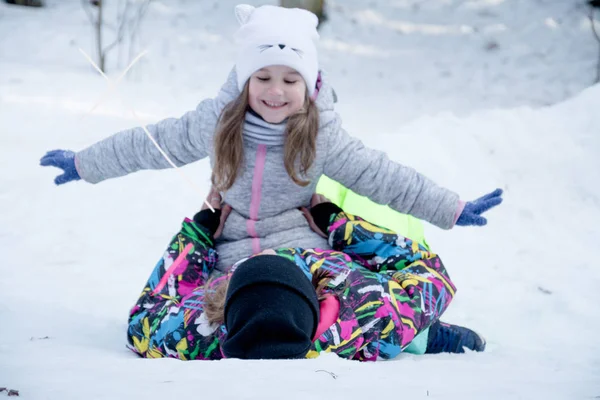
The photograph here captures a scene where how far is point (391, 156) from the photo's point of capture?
387cm

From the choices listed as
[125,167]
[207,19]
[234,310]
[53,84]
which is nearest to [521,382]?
[234,310]

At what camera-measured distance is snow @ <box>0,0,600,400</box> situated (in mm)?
1412

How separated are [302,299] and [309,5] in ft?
17.5

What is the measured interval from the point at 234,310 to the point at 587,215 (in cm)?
250

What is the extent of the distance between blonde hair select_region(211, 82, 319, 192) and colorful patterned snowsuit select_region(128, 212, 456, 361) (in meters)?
0.23

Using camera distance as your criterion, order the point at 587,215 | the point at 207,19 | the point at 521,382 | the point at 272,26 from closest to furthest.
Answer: the point at 521,382, the point at 272,26, the point at 587,215, the point at 207,19

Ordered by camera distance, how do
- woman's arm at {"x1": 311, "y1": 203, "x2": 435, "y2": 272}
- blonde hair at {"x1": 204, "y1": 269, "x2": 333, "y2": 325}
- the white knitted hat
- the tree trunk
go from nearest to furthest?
blonde hair at {"x1": 204, "y1": 269, "x2": 333, "y2": 325} < the white knitted hat < woman's arm at {"x1": 311, "y1": 203, "x2": 435, "y2": 272} < the tree trunk

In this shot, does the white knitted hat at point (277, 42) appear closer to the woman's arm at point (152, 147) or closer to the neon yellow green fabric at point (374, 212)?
the woman's arm at point (152, 147)

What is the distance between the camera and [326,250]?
2.27m

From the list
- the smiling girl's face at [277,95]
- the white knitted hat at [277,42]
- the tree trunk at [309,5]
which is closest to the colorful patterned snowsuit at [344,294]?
the smiling girl's face at [277,95]

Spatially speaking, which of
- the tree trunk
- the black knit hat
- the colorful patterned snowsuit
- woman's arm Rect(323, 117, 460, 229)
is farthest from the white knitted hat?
the tree trunk

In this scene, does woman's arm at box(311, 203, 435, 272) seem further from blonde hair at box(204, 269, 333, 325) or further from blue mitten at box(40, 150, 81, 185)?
blue mitten at box(40, 150, 81, 185)

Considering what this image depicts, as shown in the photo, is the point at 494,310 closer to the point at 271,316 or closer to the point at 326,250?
the point at 326,250

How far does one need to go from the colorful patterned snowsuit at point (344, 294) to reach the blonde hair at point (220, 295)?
0.03m
